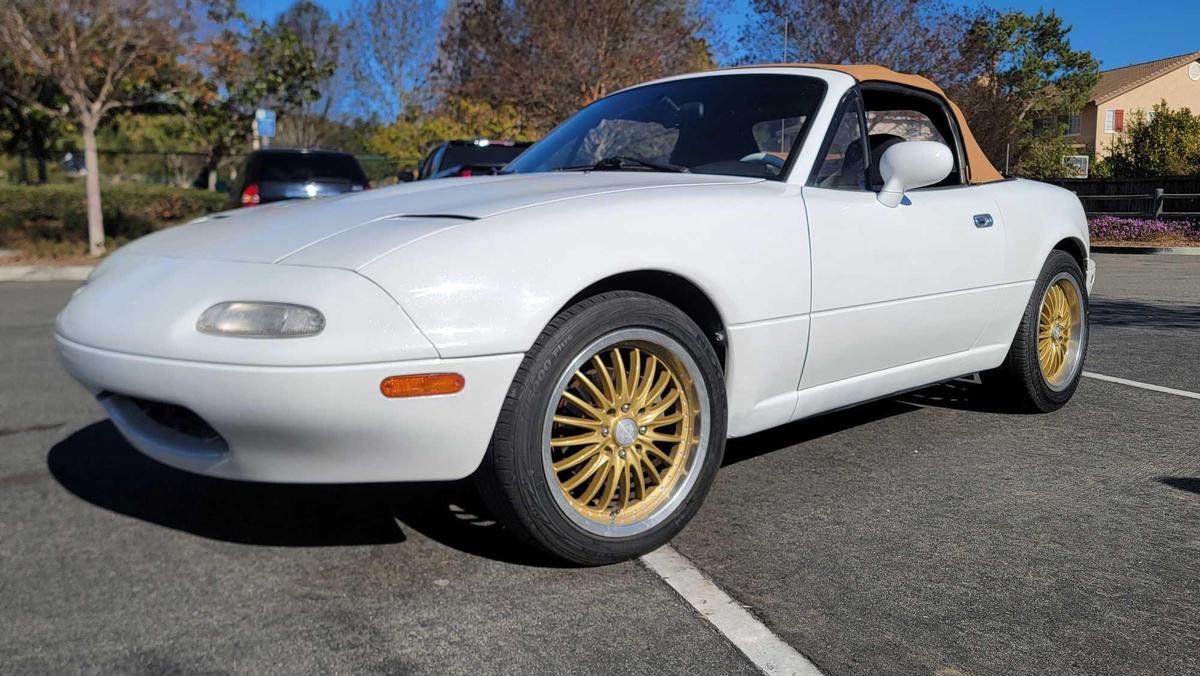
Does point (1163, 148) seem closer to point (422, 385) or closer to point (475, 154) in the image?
point (475, 154)

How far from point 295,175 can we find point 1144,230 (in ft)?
54.4

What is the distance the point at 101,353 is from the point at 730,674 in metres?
1.80

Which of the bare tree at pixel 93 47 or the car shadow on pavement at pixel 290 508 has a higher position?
the bare tree at pixel 93 47

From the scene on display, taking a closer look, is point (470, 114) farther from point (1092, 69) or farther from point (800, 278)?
point (1092, 69)

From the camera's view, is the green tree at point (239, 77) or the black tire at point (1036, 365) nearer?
the black tire at point (1036, 365)

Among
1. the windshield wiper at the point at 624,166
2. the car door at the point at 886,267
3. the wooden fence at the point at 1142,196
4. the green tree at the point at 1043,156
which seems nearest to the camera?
the car door at the point at 886,267

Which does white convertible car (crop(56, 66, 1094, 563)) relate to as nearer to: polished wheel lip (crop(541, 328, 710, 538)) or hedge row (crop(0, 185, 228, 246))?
polished wheel lip (crop(541, 328, 710, 538))

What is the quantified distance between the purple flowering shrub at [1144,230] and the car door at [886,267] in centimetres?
1821

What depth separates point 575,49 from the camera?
59.0 ft

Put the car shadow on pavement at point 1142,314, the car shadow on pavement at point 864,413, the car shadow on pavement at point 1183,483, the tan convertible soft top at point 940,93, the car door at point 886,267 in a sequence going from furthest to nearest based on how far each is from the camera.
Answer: the car shadow on pavement at point 1142,314 < the car shadow on pavement at point 864,413 < the tan convertible soft top at point 940,93 < the car shadow on pavement at point 1183,483 < the car door at point 886,267

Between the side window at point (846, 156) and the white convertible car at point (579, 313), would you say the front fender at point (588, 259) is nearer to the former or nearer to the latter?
the white convertible car at point (579, 313)

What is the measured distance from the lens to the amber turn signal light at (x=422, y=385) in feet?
7.93

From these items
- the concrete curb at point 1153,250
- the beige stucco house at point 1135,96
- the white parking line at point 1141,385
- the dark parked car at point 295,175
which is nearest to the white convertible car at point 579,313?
the white parking line at point 1141,385

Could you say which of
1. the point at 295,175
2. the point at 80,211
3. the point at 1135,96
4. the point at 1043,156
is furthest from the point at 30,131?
the point at 1135,96
